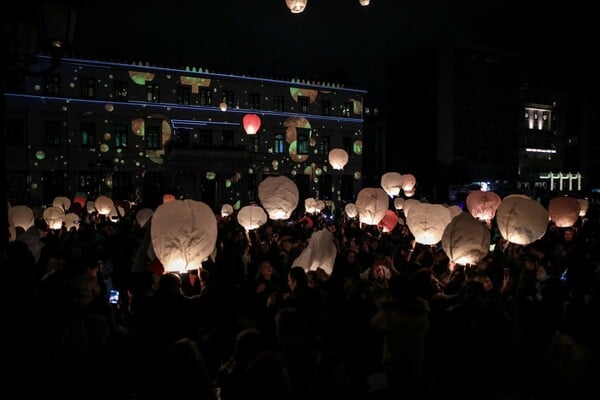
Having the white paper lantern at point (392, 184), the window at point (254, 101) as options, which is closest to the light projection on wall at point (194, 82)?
the window at point (254, 101)

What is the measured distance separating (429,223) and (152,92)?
27269 millimetres

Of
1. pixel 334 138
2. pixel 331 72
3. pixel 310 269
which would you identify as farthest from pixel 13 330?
pixel 331 72

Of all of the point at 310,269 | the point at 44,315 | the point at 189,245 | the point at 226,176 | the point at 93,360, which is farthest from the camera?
the point at 226,176

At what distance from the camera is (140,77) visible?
3067cm

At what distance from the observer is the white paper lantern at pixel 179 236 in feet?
16.5

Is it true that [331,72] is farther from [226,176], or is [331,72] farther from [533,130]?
[533,130]

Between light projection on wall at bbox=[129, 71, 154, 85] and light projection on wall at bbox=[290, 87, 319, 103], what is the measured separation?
1060cm

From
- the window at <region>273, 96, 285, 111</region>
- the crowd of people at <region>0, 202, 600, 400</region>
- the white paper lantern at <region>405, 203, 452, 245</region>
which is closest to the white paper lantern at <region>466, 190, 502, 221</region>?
the white paper lantern at <region>405, 203, 452, 245</region>

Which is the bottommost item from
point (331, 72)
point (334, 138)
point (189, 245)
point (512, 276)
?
point (512, 276)

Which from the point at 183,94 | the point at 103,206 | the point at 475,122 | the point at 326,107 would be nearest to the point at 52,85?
the point at 183,94

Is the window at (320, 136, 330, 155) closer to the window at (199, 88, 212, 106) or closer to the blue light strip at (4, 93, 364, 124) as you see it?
the blue light strip at (4, 93, 364, 124)

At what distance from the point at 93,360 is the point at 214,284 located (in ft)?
6.61

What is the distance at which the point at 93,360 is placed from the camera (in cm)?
341

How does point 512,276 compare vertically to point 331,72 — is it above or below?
below
